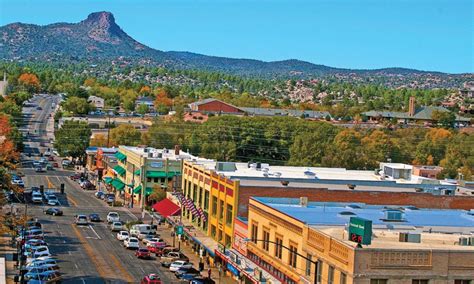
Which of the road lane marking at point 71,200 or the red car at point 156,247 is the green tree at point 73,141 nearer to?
the road lane marking at point 71,200

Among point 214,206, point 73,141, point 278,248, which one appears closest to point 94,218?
point 214,206

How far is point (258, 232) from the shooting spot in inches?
2579

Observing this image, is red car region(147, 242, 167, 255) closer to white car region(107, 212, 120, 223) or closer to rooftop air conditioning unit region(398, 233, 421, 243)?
white car region(107, 212, 120, 223)

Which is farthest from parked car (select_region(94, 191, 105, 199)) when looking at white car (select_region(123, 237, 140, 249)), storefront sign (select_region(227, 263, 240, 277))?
storefront sign (select_region(227, 263, 240, 277))

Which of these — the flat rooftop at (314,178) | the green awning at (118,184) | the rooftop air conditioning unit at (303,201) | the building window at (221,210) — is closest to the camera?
the rooftop air conditioning unit at (303,201)

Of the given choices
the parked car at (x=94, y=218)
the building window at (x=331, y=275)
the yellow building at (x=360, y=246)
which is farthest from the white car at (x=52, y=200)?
the building window at (x=331, y=275)

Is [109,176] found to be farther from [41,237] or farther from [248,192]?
[248,192]

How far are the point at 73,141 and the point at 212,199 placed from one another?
8608 centimetres

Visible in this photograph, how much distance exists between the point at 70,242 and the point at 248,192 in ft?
61.2

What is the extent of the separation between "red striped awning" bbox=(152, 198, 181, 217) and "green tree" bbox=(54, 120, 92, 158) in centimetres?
6888

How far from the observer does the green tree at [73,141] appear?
165000mm

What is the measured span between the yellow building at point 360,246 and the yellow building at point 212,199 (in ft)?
26.9

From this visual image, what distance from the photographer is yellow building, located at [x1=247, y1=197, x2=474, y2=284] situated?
46.1 meters

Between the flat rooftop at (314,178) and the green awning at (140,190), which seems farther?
the green awning at (140,190)
